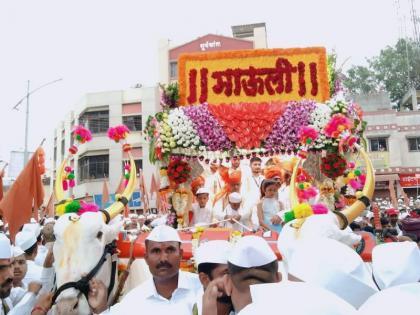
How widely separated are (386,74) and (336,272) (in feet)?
142

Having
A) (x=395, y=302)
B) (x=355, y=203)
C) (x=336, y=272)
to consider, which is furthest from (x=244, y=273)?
(x=355, y=203)

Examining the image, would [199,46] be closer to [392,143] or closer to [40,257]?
[392,143]

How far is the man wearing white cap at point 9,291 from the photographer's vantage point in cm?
363

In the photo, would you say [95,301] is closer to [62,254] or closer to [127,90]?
[62,254]

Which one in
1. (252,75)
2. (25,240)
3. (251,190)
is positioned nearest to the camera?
(25,240)

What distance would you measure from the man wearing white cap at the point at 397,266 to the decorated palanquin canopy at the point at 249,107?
415 cm

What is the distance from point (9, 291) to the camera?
3.69 meters

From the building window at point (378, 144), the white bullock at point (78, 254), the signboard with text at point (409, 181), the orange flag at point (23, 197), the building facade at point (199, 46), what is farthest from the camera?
the building facade at point (199, 46)

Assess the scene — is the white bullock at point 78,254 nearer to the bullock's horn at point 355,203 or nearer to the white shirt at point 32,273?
the white shirt at point 32,273

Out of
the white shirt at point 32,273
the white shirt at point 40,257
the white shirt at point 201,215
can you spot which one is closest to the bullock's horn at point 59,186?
the white shirt at point 32,273

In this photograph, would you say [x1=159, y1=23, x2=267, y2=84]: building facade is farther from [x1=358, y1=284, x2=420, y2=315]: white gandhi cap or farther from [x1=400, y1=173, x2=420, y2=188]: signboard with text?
[x1=358, y1=284, x2=420, y2=315]: white gandhi cap

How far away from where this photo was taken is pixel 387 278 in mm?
2361

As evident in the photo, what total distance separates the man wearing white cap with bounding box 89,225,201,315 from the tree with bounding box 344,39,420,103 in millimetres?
39271

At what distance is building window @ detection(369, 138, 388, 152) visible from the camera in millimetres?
27203
